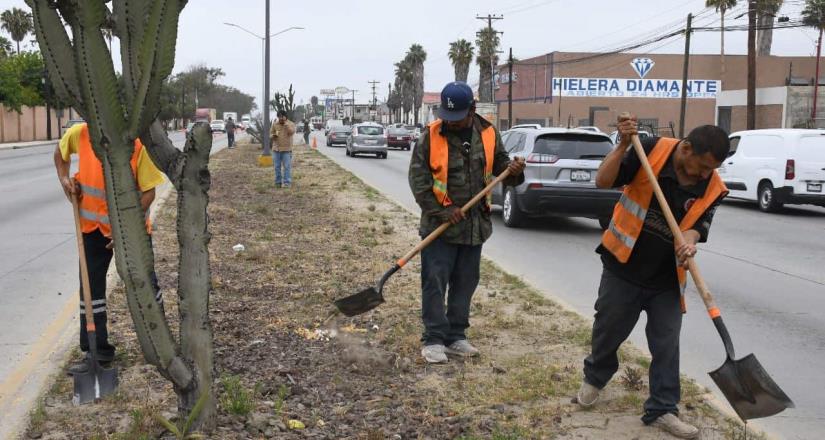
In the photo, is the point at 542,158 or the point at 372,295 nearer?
the point at 372,295

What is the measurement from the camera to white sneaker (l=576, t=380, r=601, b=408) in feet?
15.3

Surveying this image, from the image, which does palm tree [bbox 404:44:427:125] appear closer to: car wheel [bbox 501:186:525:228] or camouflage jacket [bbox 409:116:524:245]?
car wheel [bbox 501:186:525:228]

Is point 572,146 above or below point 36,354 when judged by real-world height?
above

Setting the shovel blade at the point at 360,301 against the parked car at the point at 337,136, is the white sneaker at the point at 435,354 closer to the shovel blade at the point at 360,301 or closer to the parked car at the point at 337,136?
the shovel blade at the point at 360,301

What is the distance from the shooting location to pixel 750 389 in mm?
4059

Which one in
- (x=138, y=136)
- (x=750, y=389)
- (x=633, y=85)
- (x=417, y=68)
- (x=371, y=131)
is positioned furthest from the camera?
(x=417, y=68)

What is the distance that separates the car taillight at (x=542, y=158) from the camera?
495 inches

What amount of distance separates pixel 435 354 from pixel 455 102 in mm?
1613

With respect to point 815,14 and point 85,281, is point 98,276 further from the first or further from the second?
point 815,14

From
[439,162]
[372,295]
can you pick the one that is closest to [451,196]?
[439,162]

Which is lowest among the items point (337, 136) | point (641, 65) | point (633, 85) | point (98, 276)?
point (98, 276)

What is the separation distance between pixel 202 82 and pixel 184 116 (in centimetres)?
2233

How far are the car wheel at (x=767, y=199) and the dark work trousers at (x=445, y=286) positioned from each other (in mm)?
12908

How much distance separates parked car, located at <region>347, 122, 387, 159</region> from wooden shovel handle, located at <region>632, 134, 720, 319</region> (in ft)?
104
